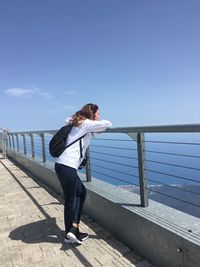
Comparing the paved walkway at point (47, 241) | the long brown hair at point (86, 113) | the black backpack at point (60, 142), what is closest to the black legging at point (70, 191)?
the black backpack at point (60, 142)

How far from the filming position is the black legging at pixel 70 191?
3.89 metres

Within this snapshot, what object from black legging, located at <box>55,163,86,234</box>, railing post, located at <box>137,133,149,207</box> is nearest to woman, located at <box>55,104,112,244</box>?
black legging, located at <box>55,163,86,234</box>

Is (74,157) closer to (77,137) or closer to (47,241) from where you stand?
(77,137)

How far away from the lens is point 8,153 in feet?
50.6

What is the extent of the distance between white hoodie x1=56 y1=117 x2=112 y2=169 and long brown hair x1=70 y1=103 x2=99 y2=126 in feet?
0.27

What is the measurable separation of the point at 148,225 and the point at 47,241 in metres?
1.49

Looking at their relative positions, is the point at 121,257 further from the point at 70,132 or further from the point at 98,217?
the point at 70,132

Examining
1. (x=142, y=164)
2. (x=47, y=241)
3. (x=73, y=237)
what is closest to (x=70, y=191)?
(x=73, y=237)

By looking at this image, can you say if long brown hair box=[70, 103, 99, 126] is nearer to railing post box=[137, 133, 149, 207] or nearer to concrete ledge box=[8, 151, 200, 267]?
railing post box=[137, 133, 149, 207]

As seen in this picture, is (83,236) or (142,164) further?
(83,236)

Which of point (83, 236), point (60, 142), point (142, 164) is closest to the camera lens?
point (142, 164)

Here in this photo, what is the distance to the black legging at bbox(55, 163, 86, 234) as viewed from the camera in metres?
3.89

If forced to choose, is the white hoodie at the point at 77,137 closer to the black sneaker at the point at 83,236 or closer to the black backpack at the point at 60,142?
the black backpack at the point at 60,142

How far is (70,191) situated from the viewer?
3941mm
